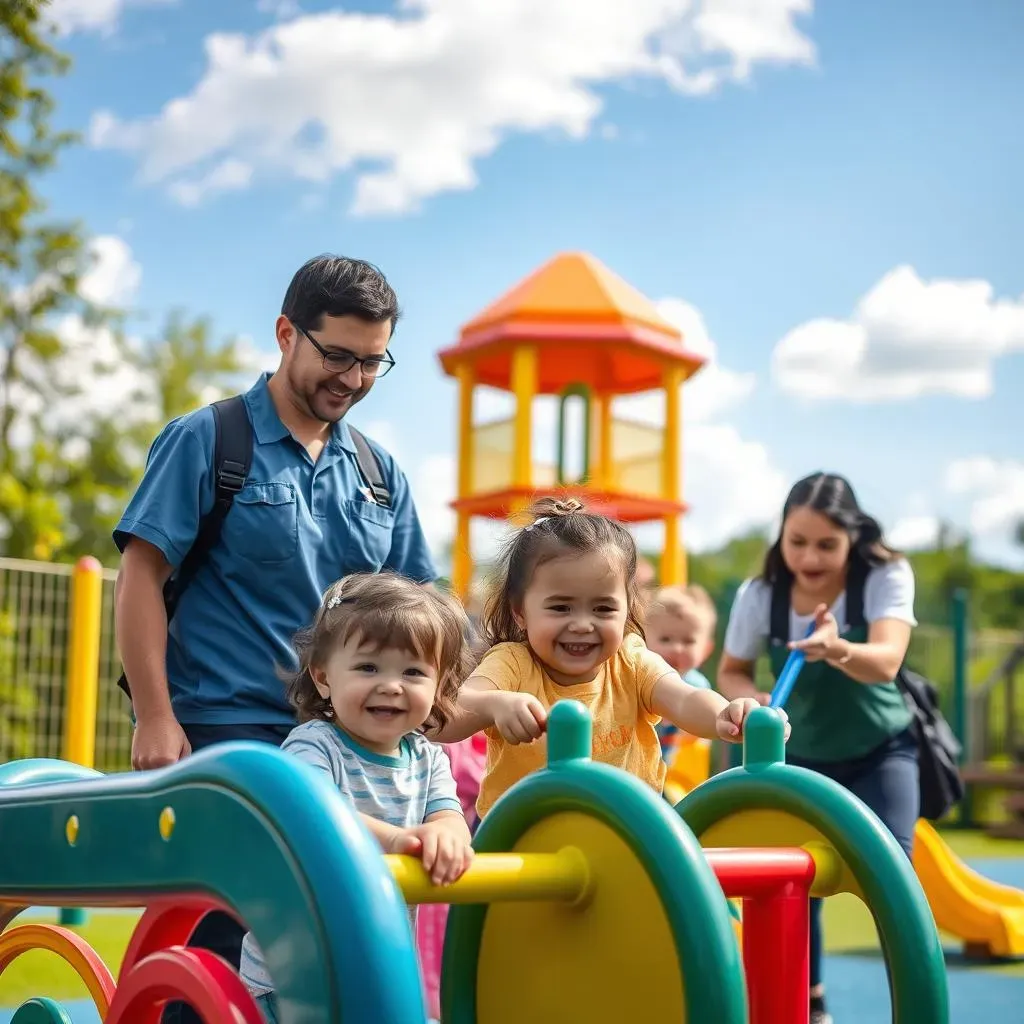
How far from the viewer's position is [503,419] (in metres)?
14.0

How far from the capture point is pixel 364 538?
312cm

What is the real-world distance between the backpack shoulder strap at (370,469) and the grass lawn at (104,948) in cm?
275

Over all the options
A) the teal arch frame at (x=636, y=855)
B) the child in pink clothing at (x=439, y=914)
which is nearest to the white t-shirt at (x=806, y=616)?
the child in pink clothing at (x=439, y=914)

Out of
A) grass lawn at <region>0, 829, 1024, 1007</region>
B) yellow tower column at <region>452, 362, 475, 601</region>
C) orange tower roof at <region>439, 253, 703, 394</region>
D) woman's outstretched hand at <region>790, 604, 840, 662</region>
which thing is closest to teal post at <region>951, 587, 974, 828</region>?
orange tower roof at <region>439, 253, 703, 394</region>

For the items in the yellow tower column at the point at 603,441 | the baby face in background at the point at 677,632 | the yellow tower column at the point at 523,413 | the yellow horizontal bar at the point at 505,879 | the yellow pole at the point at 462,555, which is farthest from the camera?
the yellow tower column at the point at 603,441

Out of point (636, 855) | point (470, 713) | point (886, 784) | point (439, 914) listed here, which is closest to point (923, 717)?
point (886, 784)

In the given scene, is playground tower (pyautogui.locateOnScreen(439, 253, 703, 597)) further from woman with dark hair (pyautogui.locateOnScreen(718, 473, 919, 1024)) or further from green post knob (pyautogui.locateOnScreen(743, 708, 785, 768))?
green post knob (pyautogui.locateOnScreen(743, 708, 785, 768))

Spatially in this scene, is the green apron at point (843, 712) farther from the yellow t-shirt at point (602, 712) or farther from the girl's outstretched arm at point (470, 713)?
the girl's outstretched arm at point (470, 713)

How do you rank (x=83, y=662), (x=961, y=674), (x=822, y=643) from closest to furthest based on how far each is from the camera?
(x=822, y=643), (x=83, y=662), (x=961, y=674)

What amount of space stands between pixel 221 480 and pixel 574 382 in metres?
12.3

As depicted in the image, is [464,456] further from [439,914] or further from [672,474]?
[439,914]

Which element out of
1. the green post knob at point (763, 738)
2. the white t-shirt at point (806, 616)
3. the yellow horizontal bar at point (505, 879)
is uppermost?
the white t-shirt at point (806, 616)

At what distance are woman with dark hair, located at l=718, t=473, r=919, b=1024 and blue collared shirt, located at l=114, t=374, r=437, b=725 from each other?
1.57 meters

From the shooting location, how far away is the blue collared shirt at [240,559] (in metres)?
2.87
